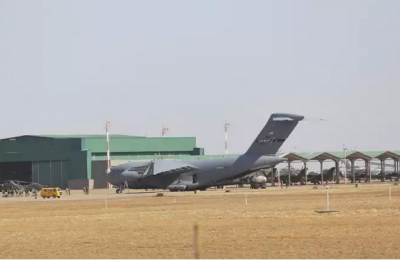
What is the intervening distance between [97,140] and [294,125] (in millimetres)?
47165

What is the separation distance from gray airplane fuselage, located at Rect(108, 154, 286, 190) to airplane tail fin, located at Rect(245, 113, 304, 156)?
1319mm

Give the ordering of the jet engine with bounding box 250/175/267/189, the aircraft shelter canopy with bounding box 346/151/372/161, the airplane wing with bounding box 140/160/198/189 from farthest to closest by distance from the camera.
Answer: the aircraft shelter canopy with bounding box 346/151/372/161 → the jet engine with bounding box 250/175/267/189 → the airplane wing with bounding box 140/160/198/189

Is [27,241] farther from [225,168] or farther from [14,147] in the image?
[14,147]

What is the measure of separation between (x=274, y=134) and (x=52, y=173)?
163 ft

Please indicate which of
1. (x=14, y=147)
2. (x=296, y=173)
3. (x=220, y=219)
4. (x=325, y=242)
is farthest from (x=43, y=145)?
(x=325, y=242)

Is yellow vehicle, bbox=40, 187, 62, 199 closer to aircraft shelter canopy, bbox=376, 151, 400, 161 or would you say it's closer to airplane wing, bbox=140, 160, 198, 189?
airplane wing, bbox=140, 160, 198, 189

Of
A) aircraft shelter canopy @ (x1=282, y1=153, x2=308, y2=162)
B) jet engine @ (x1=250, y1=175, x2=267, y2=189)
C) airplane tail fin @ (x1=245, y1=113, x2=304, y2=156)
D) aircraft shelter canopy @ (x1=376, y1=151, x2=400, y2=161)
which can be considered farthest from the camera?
aircraft shelter canopy @ (x1=376, y1=151, x2=400, y2=161)

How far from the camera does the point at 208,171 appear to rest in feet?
305

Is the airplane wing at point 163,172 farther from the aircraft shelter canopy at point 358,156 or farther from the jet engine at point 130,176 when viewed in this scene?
the aircraft shelter canopy at point 358,156

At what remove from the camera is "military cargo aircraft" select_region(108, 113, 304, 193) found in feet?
299

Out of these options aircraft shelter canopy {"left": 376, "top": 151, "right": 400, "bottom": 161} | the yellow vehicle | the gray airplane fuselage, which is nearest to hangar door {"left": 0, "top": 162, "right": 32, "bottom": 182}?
the gray airplane fuselage

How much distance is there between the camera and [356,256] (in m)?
24.3

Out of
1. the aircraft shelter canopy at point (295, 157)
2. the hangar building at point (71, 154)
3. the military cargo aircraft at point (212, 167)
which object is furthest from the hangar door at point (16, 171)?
the aircraft shelter canopy at point (295, 157)

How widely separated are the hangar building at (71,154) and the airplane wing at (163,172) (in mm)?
28646
